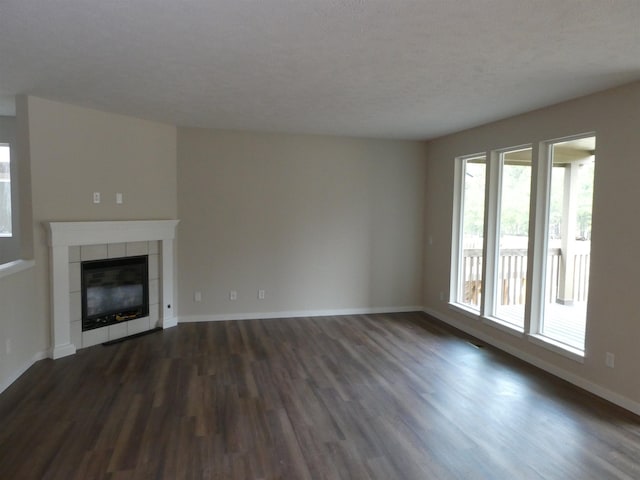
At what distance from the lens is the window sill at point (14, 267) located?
11.0ft

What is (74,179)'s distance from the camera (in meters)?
4.28

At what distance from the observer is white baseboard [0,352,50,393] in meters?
3.36

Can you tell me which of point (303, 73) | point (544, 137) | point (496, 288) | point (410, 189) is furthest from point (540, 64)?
point (410, 189)

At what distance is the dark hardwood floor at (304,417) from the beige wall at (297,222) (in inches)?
48.7

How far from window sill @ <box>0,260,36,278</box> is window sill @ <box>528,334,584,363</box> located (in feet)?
15.5

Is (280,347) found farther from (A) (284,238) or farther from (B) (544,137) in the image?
(B) (544,137)

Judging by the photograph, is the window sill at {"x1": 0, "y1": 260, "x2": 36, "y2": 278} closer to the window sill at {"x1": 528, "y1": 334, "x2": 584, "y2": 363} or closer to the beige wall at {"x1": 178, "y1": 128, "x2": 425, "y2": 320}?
the beige wall at {"x1": 178, "y1": 128, "x2": 425, "y2": 320}

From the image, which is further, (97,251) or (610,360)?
(97,251)

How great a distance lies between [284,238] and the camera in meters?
5.72

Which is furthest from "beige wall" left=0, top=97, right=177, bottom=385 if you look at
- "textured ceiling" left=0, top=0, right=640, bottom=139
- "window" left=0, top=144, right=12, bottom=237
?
"window" left=0, top=144, right=12, bottom=237

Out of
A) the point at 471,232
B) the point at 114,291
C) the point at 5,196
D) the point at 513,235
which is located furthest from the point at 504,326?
the point at 5,196

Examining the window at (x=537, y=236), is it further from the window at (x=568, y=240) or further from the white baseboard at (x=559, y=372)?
the white baseboard at (x=559, y=372)

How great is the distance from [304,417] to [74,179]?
3301mm

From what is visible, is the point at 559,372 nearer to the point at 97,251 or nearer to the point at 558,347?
the point at 558,347
